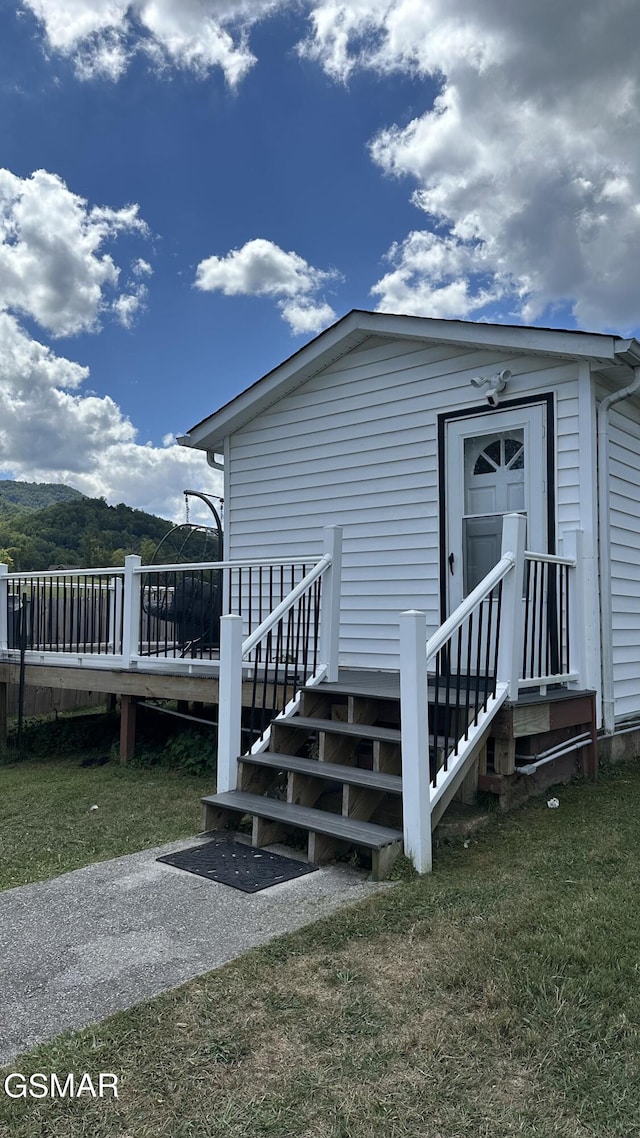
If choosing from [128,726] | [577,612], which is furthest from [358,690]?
[128,726]

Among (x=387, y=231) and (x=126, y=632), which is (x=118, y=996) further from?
(x=387, y=231)

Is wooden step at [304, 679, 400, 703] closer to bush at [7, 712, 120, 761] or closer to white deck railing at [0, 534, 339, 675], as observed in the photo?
white deck railing at [0, 534, 339, 675]

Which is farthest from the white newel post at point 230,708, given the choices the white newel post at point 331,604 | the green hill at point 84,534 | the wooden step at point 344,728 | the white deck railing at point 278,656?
the green hill at point 84,534

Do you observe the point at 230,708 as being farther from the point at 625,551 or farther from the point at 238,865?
the point at 625,551

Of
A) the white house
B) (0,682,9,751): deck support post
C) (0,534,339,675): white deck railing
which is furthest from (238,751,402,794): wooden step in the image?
(0,682,9,751): deck support post

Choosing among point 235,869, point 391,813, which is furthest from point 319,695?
point 235,869

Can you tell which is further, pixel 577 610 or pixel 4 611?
pixel 4 611

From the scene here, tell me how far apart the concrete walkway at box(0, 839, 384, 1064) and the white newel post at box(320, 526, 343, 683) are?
1.66 m

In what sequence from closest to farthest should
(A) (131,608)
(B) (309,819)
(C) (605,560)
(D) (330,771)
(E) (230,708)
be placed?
(B) (309,819) < (D) (330,771) < (E) (230,708) < (C) (605,560) < (A) (131,608)

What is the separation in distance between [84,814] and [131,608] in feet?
6.53

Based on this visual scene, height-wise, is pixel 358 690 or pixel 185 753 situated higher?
pixel 358 690

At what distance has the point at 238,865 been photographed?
348 cm

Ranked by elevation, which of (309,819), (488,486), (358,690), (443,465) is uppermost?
(443,465)

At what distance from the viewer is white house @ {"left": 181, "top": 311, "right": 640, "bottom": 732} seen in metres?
5.16
